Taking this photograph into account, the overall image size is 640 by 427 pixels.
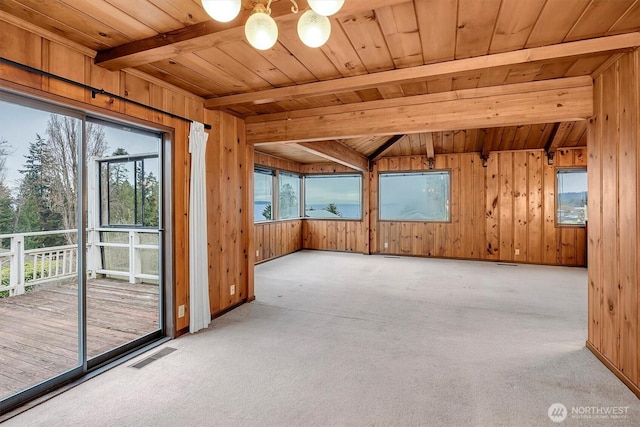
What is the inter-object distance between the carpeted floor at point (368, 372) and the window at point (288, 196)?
13.6ft

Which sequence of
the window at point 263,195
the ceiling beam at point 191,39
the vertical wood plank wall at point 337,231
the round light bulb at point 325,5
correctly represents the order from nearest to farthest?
the round light bulb at point 325,5, the ceiling beam at point 191,39, the window at point 263,195, the vertical wood plank wall at point 337,231

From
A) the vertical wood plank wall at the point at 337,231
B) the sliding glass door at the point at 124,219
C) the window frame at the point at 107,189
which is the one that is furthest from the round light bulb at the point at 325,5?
the vertical wood plank wall at the point at 337,231

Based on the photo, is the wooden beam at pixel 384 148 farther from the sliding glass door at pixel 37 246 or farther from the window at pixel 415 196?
the sliding glass door at pixel 37 246

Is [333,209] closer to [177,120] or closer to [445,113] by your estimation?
[445,113]

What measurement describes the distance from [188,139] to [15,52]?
139 centimetres

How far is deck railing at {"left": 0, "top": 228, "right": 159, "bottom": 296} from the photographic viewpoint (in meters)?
3.75

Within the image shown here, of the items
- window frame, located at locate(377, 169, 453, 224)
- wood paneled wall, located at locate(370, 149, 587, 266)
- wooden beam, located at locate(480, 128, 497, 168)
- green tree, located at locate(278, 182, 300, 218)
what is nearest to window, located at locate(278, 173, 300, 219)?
green tree, located at locate(278, 182, 300, 218)

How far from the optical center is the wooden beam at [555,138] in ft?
18.6

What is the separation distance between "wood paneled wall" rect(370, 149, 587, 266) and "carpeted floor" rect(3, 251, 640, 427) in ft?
8.96

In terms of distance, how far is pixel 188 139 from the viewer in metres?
3.17

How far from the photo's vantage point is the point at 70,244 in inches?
169

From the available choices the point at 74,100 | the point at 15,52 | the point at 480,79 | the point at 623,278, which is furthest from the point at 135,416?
the point at 480,79

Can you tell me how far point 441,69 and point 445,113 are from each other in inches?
31.7

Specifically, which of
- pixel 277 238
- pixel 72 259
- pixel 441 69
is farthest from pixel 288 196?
pixel 441 69
